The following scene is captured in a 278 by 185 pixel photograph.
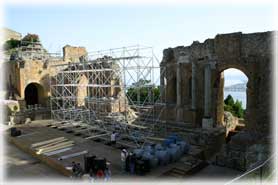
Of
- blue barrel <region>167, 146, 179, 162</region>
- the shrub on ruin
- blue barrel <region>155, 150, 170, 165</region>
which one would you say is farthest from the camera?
the shrub on ruin

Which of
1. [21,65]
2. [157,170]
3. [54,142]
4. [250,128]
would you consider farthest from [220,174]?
[21,65]

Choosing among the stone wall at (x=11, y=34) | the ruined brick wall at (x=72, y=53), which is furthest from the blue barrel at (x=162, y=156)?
the stone wall at (x=11, y=34)

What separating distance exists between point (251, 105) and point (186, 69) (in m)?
4.95

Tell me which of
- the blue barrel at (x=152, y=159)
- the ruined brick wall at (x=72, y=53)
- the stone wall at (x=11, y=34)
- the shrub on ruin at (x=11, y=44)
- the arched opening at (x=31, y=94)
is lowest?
the blue barrel at (x=152, y=159)

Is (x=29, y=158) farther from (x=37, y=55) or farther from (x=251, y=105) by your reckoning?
(x=37, y=55)

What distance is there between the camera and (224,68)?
49.4 feet

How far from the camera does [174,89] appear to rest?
18812 mm

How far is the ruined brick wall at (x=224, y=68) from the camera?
1351 cm

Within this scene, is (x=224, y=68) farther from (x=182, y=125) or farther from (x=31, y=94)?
(x=31, y=94)

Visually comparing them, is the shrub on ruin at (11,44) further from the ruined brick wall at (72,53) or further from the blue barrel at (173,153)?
the blue barrel at (173,153)

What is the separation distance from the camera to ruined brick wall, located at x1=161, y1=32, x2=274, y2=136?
13.5 m

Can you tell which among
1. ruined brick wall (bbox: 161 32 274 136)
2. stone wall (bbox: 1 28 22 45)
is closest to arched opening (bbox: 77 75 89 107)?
ruined brick wall (bbox: 161 32 274 136)

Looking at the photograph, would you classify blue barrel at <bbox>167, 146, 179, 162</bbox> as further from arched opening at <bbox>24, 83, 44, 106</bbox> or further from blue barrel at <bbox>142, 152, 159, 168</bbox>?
arched opening at <bbox>24, 83, 44, 106</bbox>

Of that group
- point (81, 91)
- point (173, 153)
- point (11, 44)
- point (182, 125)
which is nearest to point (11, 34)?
point (11, 44)
